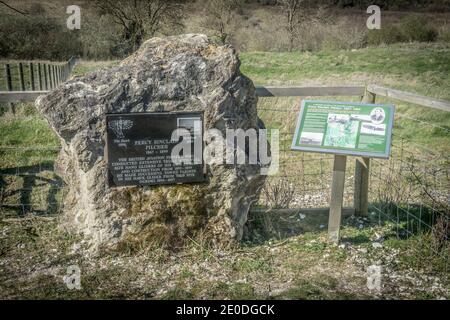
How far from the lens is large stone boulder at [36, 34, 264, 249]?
486cm

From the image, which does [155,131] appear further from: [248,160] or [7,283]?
[7,283]

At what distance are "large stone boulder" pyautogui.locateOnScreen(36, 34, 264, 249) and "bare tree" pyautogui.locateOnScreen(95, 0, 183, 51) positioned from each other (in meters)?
24.5

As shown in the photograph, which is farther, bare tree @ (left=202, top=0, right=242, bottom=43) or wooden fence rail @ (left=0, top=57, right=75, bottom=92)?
bare tree @ (left=202, top=0, right=242, bottom=43)

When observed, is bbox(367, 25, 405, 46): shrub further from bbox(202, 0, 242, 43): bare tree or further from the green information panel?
the green information panel

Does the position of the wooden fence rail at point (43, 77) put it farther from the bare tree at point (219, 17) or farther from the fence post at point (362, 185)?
the fence post at point (362, 185)

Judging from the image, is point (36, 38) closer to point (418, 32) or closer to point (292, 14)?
point (292, 14)

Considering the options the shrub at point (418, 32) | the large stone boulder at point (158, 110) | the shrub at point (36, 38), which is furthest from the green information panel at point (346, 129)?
the shrub at point (418, 32)

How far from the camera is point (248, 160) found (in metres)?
5.16

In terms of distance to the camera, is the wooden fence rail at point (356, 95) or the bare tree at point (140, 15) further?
the bare tree at point (140, 15)

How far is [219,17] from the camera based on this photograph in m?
30.3

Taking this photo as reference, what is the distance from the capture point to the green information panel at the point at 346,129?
4.76 metres

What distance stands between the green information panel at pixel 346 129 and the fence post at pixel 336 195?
0.26m

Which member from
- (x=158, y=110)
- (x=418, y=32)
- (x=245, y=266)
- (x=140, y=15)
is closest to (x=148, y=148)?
(x=158, y=110)

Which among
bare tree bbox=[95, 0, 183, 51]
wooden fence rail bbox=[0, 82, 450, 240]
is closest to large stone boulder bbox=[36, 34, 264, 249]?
wooden fence rail bbox=[0, 82, 450, 240]
